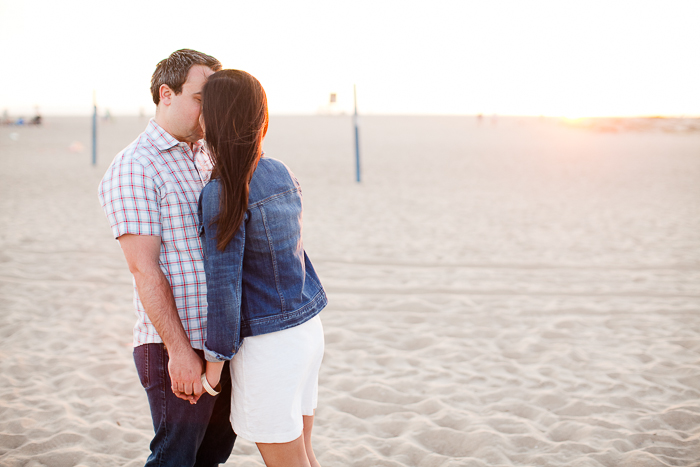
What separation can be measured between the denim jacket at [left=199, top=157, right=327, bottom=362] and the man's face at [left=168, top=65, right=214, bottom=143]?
1.01 feet

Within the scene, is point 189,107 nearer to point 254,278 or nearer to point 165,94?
point 165,94

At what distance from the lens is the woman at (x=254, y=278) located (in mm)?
1328

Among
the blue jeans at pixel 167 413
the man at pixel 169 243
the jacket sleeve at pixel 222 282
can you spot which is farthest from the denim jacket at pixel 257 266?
the blue jeans at pixel 167 413

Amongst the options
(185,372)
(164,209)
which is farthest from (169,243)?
(185,372)

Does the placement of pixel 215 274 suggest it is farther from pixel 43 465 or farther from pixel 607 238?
pixel 607 238

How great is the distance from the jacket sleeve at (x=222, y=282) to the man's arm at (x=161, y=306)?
13cm

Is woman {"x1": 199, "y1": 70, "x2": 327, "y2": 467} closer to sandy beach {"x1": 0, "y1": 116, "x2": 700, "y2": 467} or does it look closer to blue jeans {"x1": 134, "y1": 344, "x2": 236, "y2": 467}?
blue jeans {"x1": 134, "y1": 344, "x2": 236, "y2": 467}

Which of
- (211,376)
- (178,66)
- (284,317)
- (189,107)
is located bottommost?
(211,376)

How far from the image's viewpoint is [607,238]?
7.56 meters

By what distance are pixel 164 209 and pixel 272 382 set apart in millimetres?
623

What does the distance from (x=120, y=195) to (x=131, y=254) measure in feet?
0.59

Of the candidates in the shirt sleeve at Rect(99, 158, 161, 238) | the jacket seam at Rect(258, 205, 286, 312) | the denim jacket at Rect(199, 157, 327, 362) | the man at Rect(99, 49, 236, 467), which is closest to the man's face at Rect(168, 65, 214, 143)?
the man at Rect(99, 49, 236, 467)

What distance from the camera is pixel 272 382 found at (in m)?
1.44

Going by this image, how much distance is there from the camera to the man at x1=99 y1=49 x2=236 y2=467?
→ 146 centimetres
